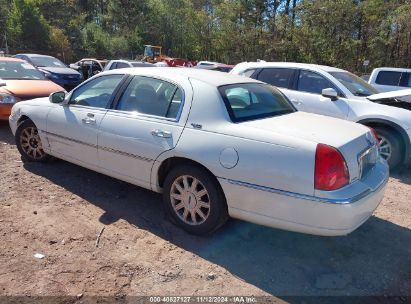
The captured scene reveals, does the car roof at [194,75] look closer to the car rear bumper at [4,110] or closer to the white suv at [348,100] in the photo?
the white suv at [348,100]

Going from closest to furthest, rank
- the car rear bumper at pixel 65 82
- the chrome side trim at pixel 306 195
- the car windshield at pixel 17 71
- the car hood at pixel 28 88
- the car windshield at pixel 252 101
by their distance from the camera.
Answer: the chrome side trim at pixel 306 195
the car windshield at pixel 252 101
the car hood at pixel 28 88
the car windshield at pixel 17 71
the car rear bumper at pixel 65 82

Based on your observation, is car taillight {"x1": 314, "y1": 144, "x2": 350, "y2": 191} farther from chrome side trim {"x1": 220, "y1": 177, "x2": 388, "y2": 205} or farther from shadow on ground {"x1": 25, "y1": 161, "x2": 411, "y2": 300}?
shadow on ground {"x1": 25, "y1": 161, "x2": 411, "y2": 300}

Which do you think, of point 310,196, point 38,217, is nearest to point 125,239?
point 38,217

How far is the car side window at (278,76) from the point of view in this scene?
7.16 m

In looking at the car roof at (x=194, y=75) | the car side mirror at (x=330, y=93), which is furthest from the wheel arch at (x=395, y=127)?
the car roof at (x=194, y=75)

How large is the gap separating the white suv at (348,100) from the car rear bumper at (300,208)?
3.12m

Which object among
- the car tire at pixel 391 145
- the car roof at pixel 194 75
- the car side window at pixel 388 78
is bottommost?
the car tire at pixel 391 145

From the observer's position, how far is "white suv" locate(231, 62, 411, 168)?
616 centimetres

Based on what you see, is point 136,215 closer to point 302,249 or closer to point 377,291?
point 302,249

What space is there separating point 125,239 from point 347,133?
2286mm

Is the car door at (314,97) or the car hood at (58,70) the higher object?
the car door at (314,97)

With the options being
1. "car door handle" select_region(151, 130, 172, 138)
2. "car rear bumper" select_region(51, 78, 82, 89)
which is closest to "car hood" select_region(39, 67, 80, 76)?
"car rear bumper" select_region(51, 78, 82, 89)

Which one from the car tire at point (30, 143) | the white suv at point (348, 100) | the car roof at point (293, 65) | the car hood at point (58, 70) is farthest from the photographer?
the car hood at point (58, 70)

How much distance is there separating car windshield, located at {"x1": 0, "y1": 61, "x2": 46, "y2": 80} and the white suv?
4904 mm
